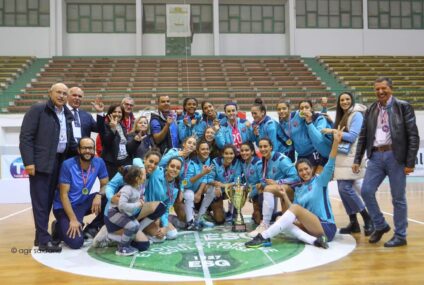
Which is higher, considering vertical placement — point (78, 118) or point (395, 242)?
point (78, 118)

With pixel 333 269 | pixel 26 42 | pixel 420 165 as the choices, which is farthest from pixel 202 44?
pixel 333 269

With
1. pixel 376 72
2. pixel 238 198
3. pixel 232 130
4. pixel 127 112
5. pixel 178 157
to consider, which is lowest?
pixel 238 198

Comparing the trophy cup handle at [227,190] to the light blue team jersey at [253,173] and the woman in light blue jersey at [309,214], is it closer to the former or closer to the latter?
the light blue team jersey at [253,173]

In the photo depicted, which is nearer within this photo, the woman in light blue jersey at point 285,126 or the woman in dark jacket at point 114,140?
the woman in dark jacket at point 114,140

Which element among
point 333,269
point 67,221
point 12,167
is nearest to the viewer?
point 333,269

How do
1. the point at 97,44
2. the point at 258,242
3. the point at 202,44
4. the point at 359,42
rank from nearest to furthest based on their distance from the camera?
the point at 258,242 → the point at 97,44 → the point at 202,44 → the point at 359,42

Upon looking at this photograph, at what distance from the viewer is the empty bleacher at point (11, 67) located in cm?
1530

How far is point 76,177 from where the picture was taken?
145 inches

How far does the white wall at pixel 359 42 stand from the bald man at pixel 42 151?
1641 centimetres

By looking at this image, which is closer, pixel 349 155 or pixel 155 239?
pixel 155 239

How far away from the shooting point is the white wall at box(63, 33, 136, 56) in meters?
18.0

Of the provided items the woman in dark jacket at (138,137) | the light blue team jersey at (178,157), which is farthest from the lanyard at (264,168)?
the woman in dark jacket at (138,137)

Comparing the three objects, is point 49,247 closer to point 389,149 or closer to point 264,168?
point 264,168

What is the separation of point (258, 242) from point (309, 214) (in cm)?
51
